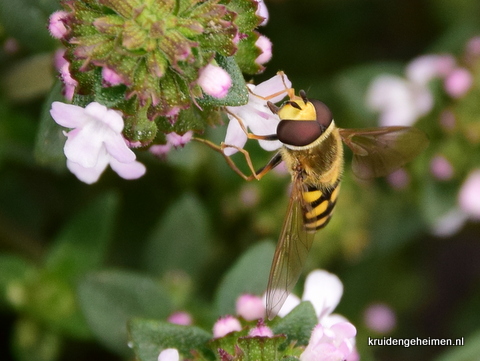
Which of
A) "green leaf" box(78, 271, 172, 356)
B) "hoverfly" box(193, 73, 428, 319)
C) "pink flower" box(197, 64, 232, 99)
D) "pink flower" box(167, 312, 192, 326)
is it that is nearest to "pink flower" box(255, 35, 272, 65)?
"hoverfly" box(193, 73, 428, 319)

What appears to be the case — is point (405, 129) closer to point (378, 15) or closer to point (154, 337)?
point (154, 337)

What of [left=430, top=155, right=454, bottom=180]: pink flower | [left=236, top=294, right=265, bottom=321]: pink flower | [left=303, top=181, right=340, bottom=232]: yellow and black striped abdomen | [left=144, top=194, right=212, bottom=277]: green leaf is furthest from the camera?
[left=430, top=155, right=454, bottom=180]: pink flower

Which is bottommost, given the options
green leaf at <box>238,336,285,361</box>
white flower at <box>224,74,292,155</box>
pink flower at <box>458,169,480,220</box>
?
green leaf at <box>238,336,285,361</box>

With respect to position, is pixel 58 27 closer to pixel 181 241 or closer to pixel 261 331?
pixel 261 331

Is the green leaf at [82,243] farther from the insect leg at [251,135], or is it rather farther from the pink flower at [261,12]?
the pink flower at [261,12]

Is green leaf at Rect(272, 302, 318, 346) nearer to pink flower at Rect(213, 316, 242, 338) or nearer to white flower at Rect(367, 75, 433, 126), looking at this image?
pink flower at Rect(213, 316, 242, 338)

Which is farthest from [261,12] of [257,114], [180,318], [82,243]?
[82,243]
